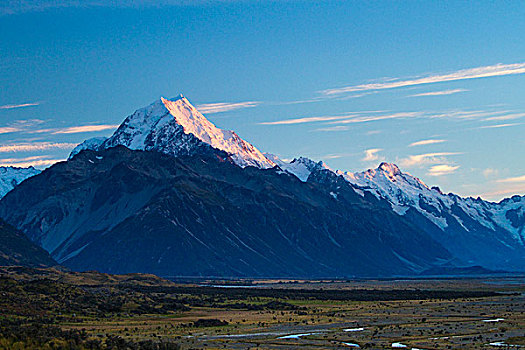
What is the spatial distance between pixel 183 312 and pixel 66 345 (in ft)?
264

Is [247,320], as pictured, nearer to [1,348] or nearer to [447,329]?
[447,329]

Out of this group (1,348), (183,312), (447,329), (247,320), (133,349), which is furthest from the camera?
(183,312)

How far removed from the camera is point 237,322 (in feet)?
435

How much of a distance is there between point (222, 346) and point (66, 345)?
80.3 ft

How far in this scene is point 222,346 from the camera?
96375 millimetres

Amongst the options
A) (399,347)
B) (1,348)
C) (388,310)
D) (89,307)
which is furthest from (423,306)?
(1,348)

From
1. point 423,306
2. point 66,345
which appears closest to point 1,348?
point 66,345

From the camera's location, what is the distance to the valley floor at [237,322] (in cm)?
9381

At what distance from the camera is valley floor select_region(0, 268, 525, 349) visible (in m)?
93.8

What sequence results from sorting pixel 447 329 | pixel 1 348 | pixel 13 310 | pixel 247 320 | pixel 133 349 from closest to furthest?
pixel 1 348 → pixel 133 349 → pixel 447 329 → pixel 13 310 → pixel 247 320

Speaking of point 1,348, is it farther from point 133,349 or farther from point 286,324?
point 286,324

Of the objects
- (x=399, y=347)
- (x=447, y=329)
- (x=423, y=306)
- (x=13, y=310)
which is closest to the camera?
(x=399, y=347)

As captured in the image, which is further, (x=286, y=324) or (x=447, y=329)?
(x=286, y=324)

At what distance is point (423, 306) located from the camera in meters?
167
